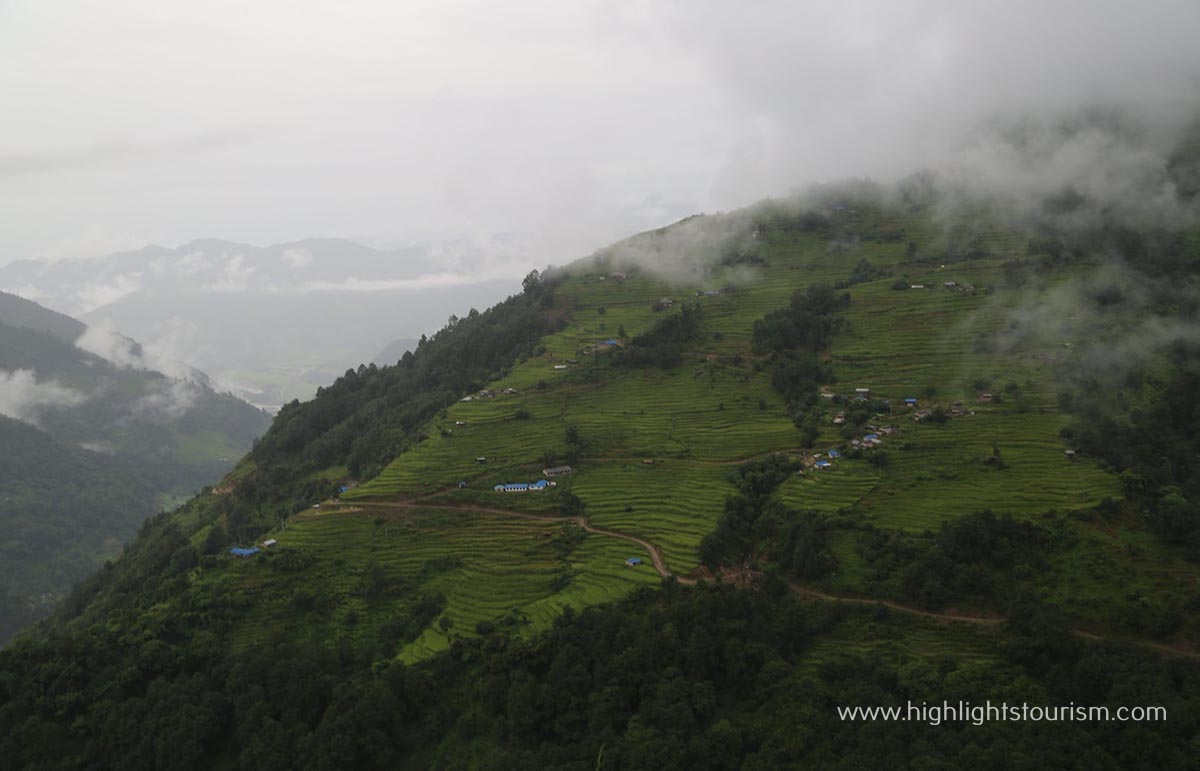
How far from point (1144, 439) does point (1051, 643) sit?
19.5 metres

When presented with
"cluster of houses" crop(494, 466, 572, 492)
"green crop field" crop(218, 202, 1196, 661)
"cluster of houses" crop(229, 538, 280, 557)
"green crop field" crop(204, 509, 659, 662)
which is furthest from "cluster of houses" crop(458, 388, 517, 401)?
"cluster of houses" crop(229, 538, 280, 557)

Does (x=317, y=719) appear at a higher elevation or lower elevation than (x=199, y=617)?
lower

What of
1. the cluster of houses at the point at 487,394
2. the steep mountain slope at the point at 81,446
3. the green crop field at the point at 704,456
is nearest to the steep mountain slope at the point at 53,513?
the steep mountain slope at the point at 81,446

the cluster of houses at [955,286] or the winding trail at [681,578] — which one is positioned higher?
the cluster of houses at [955,286]

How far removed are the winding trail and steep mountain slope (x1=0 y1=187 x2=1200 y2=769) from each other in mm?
173

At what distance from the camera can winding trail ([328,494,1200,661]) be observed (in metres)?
26.8

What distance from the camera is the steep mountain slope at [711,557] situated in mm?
25516

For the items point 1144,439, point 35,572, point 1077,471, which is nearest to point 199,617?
point 1077,471

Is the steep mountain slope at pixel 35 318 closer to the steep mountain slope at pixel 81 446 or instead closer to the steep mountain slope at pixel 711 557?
the steep mountain slope at pixel 81 446

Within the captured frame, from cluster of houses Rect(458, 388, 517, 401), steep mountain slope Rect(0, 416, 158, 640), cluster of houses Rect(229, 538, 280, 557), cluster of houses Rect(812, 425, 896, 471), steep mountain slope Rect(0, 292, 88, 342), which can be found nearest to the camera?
cluster of houses Rect(229, 538, 280, 557)

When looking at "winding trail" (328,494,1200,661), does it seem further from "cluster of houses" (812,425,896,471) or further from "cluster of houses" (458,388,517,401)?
"cluster of houses" (458,388,517,401)

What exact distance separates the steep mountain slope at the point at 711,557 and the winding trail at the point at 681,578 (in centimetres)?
17

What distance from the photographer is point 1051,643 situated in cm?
2517

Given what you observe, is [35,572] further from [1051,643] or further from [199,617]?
[1051,643]
